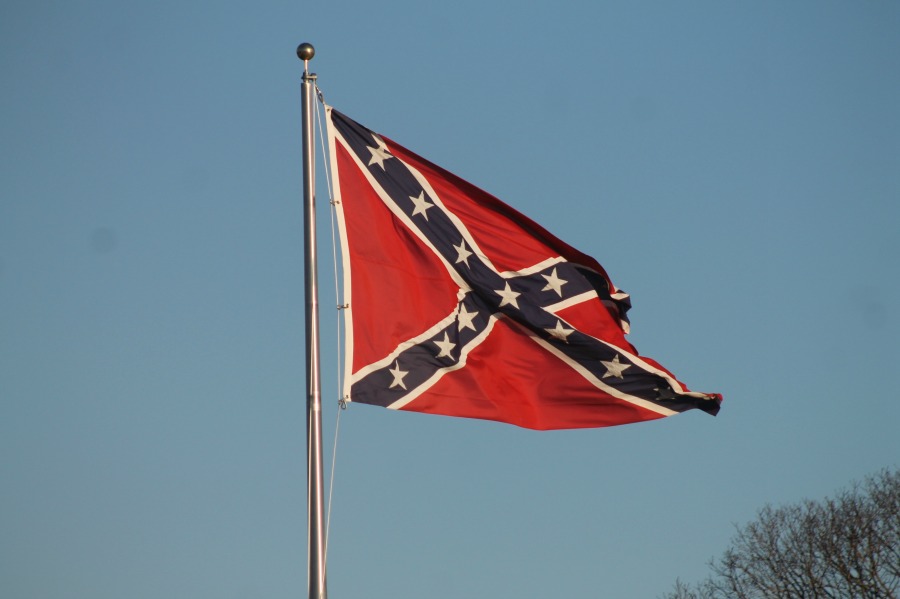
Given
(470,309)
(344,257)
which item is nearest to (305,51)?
(344,257)

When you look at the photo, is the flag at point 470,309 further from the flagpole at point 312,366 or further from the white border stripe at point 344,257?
the flagpole at point 312,366

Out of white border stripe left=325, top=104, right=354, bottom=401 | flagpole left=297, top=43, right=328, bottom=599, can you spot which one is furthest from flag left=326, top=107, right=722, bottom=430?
flagpole left=297, top=43, right=328, bottom=599

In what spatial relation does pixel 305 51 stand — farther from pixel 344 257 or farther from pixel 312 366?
pixel 312 366

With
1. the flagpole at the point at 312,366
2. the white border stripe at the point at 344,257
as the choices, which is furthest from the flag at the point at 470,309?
the flagpole at the point at 312,366

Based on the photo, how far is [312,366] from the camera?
428 inches

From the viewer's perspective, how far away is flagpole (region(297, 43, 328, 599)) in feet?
34.1

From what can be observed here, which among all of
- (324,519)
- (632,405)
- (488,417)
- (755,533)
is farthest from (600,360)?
(755,533)

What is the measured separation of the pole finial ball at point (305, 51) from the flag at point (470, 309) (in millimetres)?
626

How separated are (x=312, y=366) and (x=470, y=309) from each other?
8.36 ft

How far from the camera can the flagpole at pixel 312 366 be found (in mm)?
10391

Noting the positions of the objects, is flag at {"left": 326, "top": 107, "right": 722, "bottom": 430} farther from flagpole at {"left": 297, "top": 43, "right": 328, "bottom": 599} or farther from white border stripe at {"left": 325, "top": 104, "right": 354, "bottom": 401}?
flagpole at {"left": 297, "top": 43, "right": 328, "bottom": 599}

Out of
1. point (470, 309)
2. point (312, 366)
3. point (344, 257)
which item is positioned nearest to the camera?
point (312, 366)

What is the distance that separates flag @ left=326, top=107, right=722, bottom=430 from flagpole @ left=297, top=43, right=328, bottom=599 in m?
0.56

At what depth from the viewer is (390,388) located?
38.3 ft
